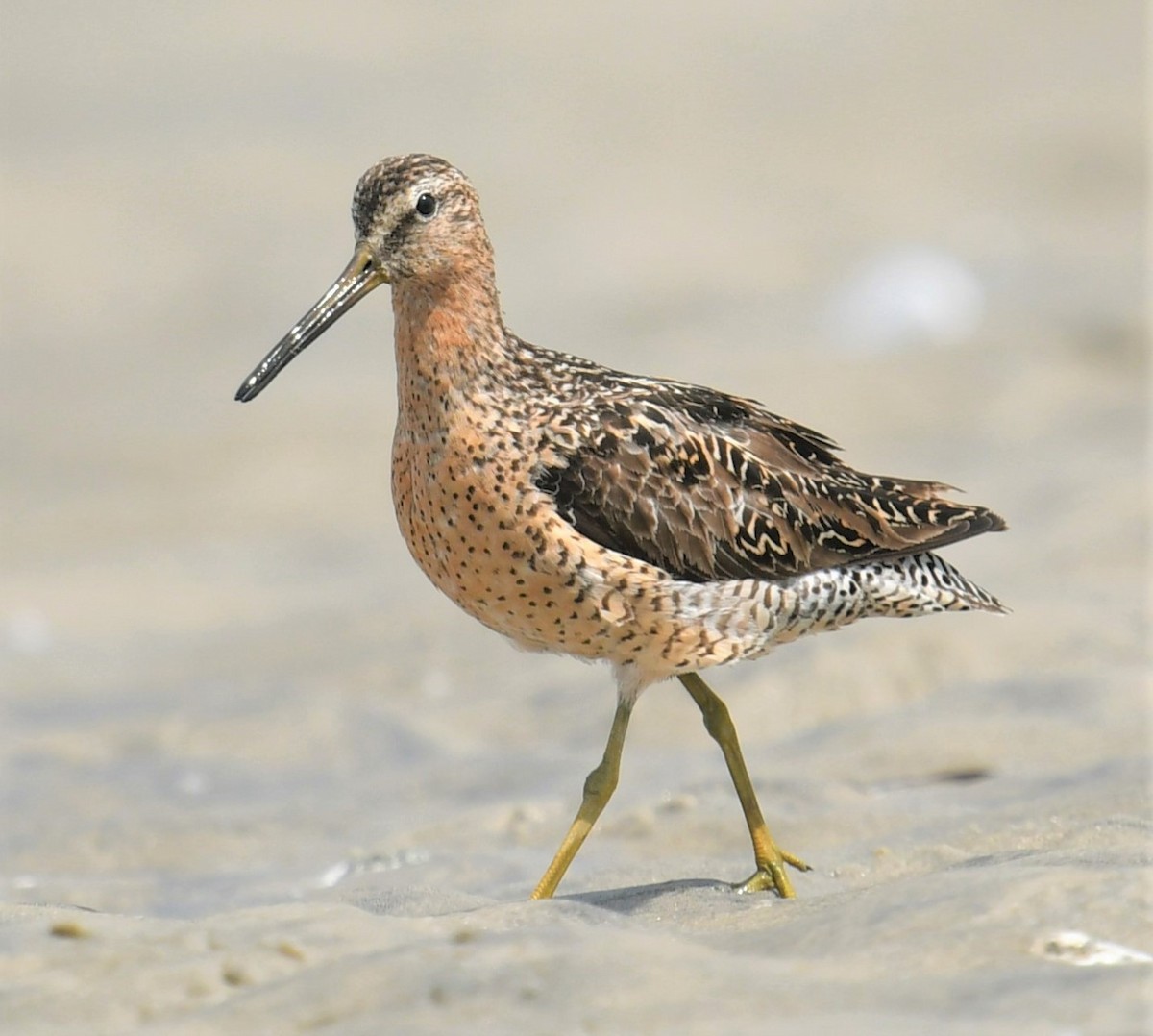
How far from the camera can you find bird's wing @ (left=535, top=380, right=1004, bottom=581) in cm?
544

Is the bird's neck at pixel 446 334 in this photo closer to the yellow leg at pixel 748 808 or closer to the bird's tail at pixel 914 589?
the yellow leg at pixel 748 808

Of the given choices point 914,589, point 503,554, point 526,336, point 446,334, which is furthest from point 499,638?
point 503,554

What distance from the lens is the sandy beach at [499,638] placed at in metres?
3.72

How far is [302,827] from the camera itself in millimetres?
7309

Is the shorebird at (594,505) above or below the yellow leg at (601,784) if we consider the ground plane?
above

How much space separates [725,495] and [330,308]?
1240 mm

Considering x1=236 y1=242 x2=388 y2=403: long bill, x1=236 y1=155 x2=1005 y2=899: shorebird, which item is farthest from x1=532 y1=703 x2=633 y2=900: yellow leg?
x1=236 y1=242 x2=388 y2=403: long bill

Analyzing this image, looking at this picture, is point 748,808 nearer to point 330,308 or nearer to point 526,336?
point 330,308

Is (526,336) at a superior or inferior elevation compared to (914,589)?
superior

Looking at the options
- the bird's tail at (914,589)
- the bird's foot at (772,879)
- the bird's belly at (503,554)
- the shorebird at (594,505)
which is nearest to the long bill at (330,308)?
the shorebird at (594,505)

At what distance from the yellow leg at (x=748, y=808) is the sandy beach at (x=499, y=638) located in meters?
0.20

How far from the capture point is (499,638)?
971cm

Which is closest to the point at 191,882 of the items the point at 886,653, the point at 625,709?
the point at 625,709

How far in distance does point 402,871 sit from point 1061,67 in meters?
12.6
